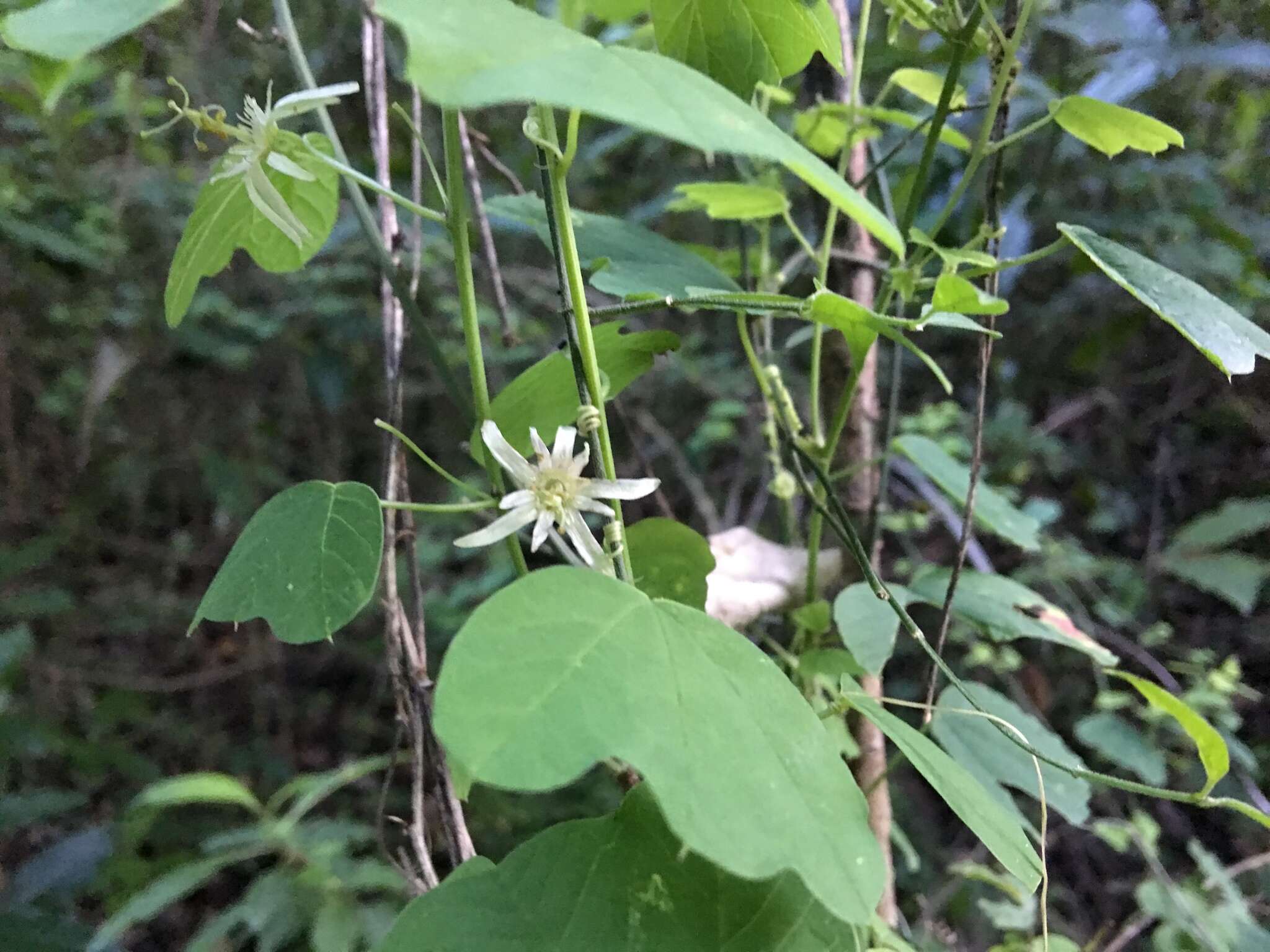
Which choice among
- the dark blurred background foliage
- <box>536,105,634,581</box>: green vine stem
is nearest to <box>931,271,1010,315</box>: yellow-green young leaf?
<box>536,105,634,581</box>: green vine stem

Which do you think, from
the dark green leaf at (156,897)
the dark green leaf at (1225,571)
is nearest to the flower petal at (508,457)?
the dark green leaf at (156,897)

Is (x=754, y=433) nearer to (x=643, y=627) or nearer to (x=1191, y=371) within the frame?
(x=1191, y=371)

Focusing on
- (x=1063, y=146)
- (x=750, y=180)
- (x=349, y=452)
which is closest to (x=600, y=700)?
(x=750, y=180)

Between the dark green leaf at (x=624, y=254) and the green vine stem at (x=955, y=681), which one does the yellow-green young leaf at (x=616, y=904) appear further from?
the dark green leaf at (x=624, y=254)

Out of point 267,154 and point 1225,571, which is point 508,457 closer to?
point 267,154

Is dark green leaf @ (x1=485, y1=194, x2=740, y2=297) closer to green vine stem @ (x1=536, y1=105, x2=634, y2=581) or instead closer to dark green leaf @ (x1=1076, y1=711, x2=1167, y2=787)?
green vine stem @ (x1=536, y1=105, x2=634, y2=581)

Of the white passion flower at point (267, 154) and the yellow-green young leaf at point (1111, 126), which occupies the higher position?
the yellow-green young leaf at point (1111, 126)
